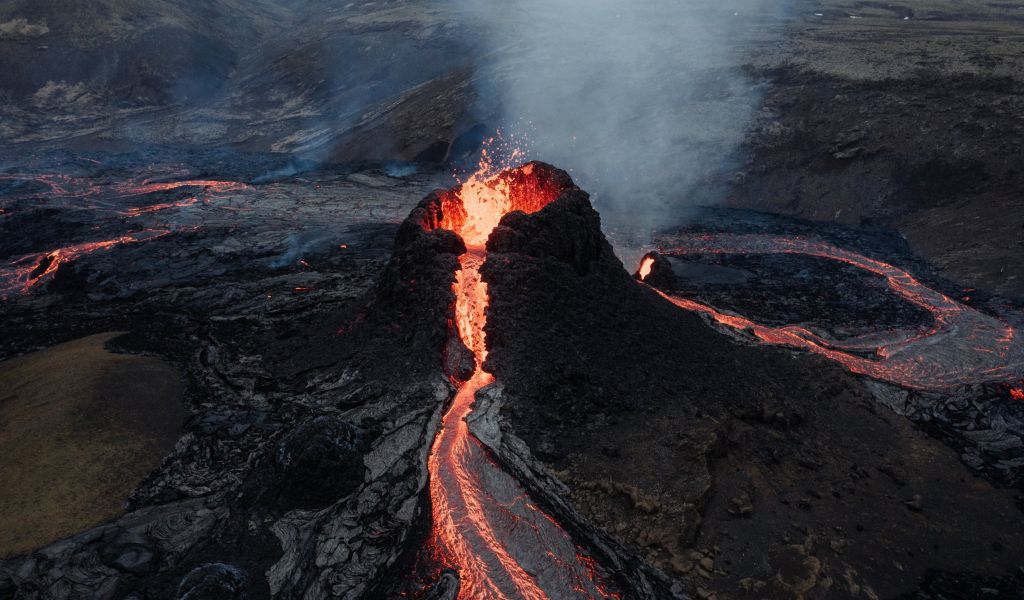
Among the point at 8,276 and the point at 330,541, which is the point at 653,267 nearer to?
the point at 330,541

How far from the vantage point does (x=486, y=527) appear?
7699mm

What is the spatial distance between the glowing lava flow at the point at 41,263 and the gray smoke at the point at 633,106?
20563mm

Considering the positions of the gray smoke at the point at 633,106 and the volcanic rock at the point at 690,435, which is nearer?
the volcanic rock at the point at 690,435

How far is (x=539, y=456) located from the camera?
863 cm

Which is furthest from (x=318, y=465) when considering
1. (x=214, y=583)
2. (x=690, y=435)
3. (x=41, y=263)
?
(x=41, y=263)

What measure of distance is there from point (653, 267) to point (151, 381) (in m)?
13.3

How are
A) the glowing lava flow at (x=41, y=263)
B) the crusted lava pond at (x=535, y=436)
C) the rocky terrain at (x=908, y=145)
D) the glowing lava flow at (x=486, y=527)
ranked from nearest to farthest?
the glowing lava flow at (x=486, y=527)
the crusted lava pond at (x=535, y=436)
the glowing lava flow at (x=41, y=263)
the rocky terrain at (x=908, y=145)

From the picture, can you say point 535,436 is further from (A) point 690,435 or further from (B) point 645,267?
(B) point 645,267

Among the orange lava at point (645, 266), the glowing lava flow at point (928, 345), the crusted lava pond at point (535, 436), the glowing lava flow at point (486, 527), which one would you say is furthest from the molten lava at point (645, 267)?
the glowing lava flow at point (486, 527)

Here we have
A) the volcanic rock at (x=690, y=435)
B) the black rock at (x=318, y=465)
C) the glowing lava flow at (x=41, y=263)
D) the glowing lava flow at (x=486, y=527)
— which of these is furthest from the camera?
the glowing lava flow at (x=41, y=263)

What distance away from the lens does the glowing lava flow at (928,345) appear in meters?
13.6

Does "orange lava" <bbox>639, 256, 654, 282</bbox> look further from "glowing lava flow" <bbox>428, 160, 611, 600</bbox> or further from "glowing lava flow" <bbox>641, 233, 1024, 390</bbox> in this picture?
"glowing lava flow" <bbox>428, 160, 611, 600</bbox>

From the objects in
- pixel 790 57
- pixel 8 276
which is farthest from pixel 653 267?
pixel 790 57

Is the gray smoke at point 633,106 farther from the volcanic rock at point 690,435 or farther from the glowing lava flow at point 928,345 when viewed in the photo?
the volcanic rock at point 690,435
